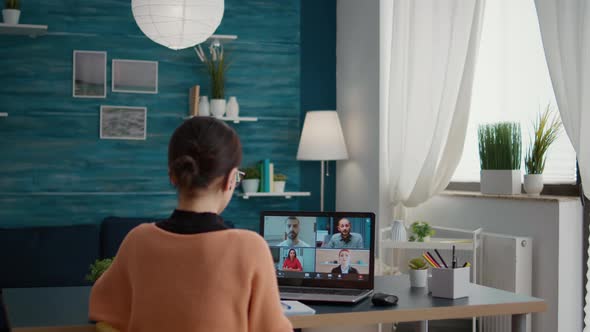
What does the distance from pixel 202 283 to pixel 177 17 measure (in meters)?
1.66

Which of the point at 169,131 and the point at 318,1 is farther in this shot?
the point at 318,1

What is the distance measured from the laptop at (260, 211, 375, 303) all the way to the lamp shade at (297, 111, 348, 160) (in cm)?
247

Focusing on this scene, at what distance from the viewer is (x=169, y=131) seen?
17.3 feet

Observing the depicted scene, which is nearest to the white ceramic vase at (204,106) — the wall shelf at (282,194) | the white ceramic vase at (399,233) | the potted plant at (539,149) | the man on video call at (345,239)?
the wall shelf at (282,194)

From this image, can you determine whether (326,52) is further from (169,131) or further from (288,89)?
(169,131)

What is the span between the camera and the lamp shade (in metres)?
5.22

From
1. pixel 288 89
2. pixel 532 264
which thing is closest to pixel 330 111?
pixel 288 89

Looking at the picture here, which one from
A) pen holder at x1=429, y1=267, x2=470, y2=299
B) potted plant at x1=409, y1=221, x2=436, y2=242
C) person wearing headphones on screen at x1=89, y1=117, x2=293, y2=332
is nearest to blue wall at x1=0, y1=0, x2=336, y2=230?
potted plant at x1=409, y1=221, x2=436, y2=242

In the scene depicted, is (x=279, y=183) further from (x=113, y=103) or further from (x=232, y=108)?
(x=113, y=103)

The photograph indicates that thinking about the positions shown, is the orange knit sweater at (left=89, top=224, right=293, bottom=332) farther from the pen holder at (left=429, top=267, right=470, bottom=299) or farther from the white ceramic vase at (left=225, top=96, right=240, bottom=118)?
the white ceramic vase at (left=225, top=96, right=240, bottom=118)

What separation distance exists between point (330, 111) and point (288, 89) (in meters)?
0.46

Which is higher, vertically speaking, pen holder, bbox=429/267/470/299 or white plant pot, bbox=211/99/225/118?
white plant pot, bbox=211/99/225/118

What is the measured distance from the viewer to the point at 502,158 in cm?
412

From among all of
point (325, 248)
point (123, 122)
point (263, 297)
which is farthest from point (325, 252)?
point (123, 122)
